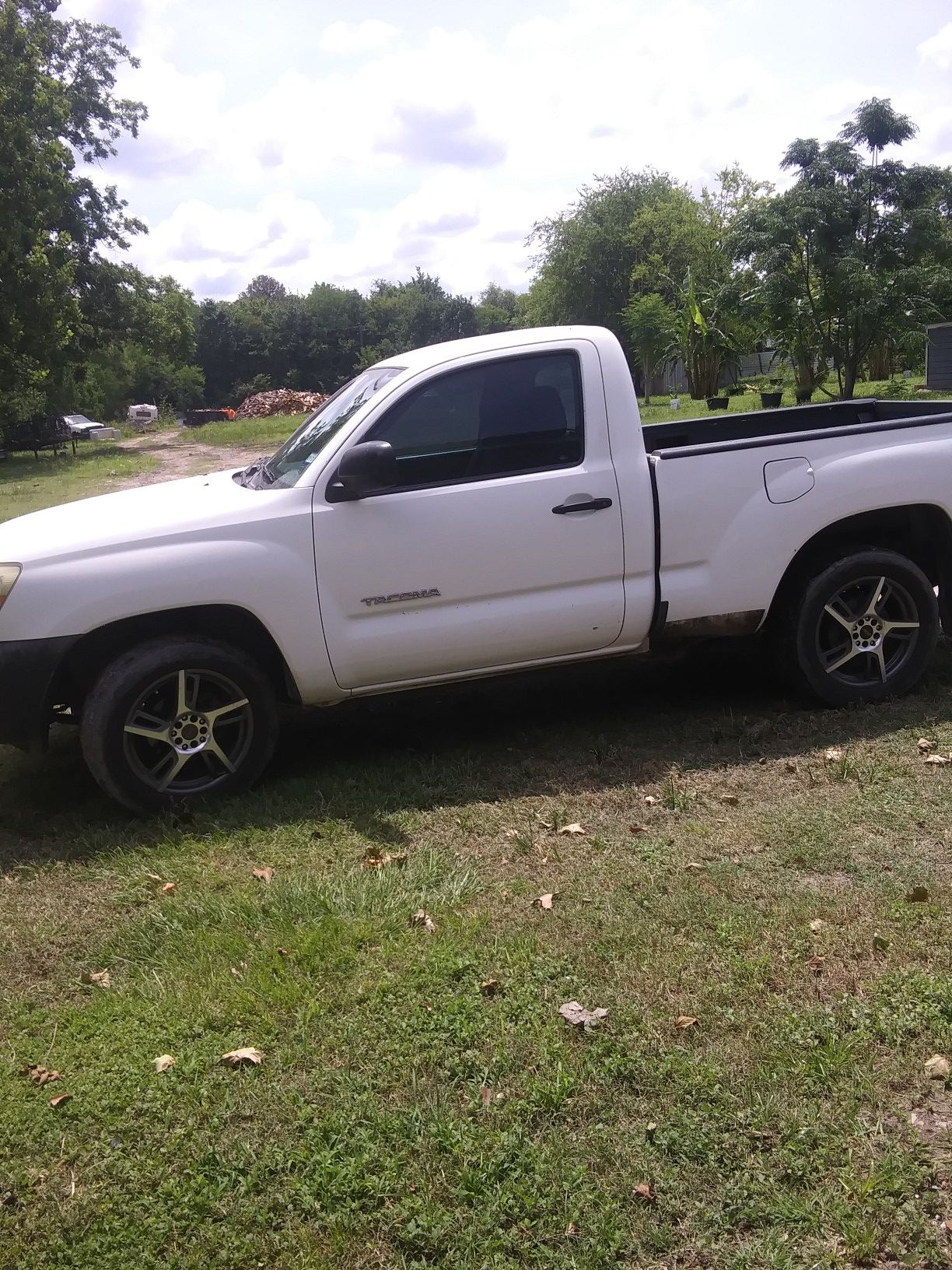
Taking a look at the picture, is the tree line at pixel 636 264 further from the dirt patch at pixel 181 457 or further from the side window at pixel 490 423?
the side window at pixel 490 423

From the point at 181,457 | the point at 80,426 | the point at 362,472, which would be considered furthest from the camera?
the point at 80,426

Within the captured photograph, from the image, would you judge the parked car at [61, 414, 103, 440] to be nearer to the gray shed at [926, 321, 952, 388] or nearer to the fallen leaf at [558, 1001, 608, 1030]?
the gray shed at [926, 321, 952, 388]

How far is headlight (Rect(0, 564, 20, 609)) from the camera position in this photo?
4.59m

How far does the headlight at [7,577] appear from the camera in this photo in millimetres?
4594

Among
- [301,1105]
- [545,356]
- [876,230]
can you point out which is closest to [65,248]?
[876,230]

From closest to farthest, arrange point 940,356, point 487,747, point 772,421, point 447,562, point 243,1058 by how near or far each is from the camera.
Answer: point 243,1058
point 447,562
point 487,747
point 772,421
point 940,356

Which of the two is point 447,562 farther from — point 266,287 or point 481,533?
point 266,287

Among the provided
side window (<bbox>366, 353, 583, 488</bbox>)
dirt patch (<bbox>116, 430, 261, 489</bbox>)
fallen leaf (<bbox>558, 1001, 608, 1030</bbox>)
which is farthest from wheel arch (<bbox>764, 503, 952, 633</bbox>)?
dirt patch (<bbox>116, 430, 261, 489</bbox>)

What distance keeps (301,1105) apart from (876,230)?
26.7 meters

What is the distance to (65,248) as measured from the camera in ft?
115

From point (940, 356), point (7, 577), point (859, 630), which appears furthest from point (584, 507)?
point (940, 356)

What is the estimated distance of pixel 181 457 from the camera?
31.0 m

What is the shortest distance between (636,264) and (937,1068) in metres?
58.6

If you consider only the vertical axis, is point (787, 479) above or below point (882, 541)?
above
